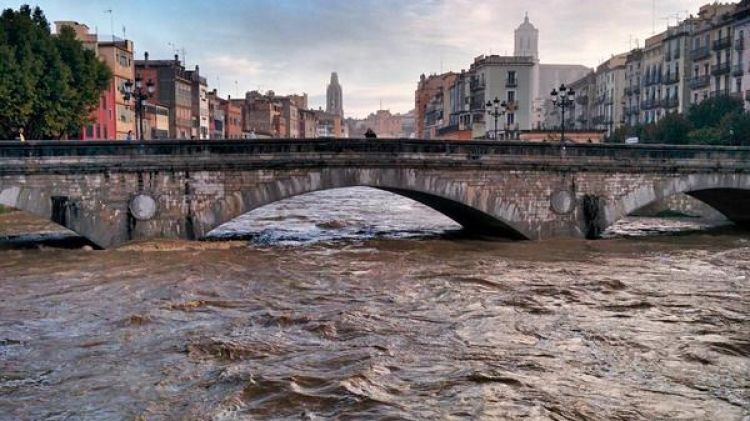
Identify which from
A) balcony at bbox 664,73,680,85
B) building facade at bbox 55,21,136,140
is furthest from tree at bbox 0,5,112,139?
balcony at bbox 664,73,680,85

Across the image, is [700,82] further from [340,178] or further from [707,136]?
[340,178]

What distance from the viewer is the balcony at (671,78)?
216 feet

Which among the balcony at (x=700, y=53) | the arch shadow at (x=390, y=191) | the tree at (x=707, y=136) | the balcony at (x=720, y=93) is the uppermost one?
the balcony at (x=700, y=53)

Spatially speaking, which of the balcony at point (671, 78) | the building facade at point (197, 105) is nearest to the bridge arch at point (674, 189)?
the balcony at point (671, 78)

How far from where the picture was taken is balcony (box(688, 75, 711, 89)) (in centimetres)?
6041

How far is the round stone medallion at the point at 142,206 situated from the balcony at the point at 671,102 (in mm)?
56085

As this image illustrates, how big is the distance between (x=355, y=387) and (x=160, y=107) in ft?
215

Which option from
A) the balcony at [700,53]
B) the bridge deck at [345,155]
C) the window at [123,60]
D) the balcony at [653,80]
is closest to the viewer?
the bridge deck at [345,155]

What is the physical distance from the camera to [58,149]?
78.0 ft

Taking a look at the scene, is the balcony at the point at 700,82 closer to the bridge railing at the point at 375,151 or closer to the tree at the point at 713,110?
the tree at the point at 713,110

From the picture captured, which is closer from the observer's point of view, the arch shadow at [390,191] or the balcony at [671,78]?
the arch shadow at [390,191]

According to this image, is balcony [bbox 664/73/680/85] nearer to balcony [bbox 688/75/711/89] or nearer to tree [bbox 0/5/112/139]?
balcony [bbox 688/75/711/89]

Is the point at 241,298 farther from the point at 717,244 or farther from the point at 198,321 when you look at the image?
the point at 717,244

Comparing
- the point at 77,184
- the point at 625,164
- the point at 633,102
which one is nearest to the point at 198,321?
the point at 77,184
